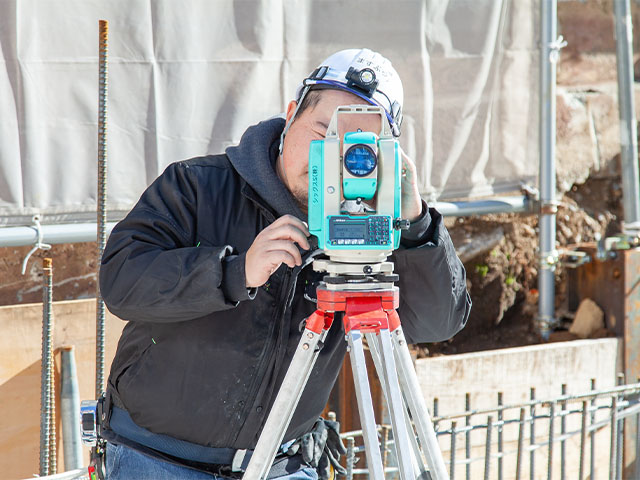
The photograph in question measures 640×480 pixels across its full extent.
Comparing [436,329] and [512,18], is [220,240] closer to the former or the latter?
[436,329]

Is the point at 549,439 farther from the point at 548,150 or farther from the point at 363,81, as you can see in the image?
the point at 363,81

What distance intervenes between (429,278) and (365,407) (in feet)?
1.11

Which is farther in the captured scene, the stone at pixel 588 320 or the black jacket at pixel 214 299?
the stone at pixel 588 320

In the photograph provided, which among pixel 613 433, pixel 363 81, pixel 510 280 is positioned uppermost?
pixel 363 81

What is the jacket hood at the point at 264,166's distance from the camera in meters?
1.63

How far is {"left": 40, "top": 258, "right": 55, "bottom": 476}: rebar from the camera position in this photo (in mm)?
2477

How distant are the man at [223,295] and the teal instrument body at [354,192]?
10 cm

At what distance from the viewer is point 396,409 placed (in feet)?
4.68

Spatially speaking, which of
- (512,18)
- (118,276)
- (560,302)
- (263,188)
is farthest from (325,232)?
(560,302)

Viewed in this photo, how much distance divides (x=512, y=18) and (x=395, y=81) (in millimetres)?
2451

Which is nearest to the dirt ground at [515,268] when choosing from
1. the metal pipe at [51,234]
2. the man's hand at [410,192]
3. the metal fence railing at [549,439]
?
the metal fence railing at [549,439]

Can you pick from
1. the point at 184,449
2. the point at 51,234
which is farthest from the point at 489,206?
the point at 184,449

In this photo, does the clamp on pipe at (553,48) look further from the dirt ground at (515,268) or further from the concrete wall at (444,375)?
the concrete wall at (444,375)

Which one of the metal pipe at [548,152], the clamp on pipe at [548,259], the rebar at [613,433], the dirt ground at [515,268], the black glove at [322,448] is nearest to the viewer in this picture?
the black glove at [322,448]
